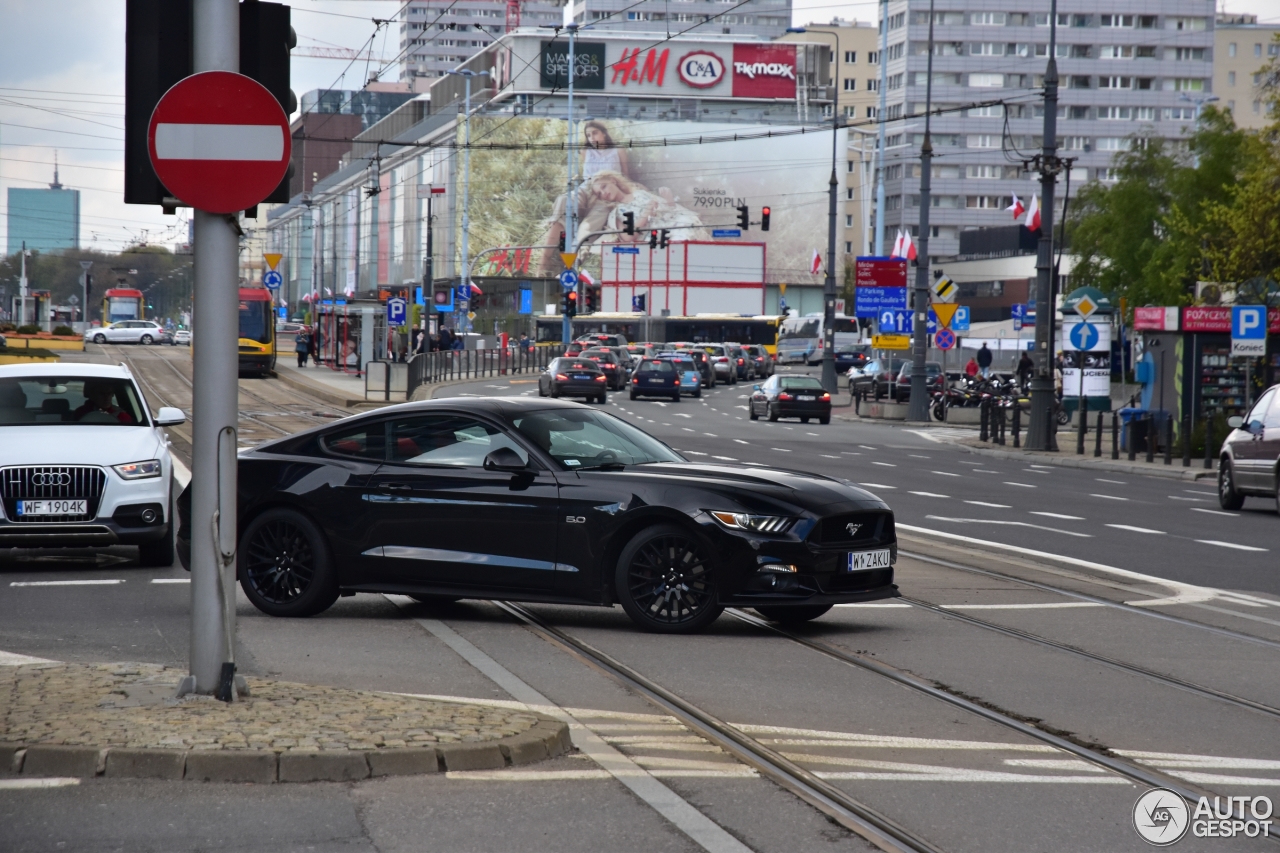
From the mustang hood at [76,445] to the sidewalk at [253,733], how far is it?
5.41 metres

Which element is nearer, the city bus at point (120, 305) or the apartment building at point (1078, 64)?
the city bus at point (120, 305)

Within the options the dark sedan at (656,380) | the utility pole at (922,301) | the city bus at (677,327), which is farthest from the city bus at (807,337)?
the utility pole at (922,301)

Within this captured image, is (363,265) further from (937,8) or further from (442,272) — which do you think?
(937,8)

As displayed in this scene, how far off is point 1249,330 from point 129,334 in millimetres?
67178

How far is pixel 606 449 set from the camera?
1041 centimetres

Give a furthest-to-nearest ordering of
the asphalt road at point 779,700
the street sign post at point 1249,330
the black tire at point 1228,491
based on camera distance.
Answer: the street sign post at point 1249,330, the black tire at point 1228,491, the asphalt road at point 779,700

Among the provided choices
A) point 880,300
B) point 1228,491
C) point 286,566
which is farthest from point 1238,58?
point 286,566

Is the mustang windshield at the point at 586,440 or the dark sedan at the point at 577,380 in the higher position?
the mustang windshield at the point at 586,440

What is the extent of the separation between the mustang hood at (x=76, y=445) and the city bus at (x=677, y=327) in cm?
9198

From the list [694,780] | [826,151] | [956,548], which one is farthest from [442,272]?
[694,780]

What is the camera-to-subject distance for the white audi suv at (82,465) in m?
12.4

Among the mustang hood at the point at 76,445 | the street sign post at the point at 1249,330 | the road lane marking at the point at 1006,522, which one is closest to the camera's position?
the mustang hood at the point at 76,445

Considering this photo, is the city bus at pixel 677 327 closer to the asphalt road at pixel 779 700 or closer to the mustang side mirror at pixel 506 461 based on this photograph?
the asphalt road at pixel 779 700

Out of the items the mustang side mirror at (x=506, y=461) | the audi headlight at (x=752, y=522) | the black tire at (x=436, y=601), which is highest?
the mustang side mirror at (x=506, y=461)
